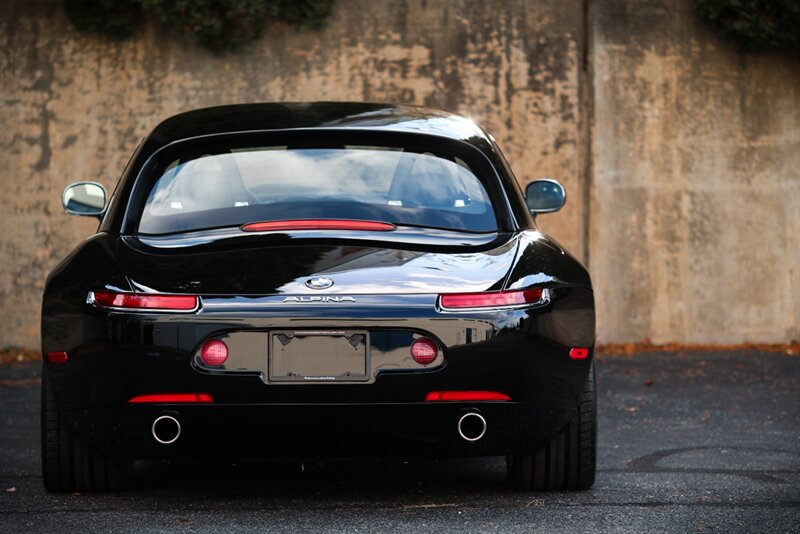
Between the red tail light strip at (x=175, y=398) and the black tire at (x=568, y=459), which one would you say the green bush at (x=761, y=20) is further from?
the red tail light strip at (x=175, y=398)

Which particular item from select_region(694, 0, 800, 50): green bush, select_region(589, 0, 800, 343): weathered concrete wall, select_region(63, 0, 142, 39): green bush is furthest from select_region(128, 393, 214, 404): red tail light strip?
select_region(694, 0, 800, 50): green bush

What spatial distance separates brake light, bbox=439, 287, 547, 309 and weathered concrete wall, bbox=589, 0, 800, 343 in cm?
681

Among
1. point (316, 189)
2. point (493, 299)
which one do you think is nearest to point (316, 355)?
point (493, 299)

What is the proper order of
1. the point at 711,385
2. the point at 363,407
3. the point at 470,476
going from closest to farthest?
the point at 363,407 < the point at 470,476 < the point at 711,385

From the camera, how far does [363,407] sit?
4.38 metres

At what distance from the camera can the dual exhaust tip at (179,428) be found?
14.6 ft

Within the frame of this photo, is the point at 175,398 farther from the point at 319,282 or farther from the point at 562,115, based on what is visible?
the point at 562,115

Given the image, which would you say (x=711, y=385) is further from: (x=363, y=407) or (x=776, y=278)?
(x=363, y=407)

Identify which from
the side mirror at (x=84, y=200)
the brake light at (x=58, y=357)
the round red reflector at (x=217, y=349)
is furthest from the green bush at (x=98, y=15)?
the round red reflector at (x=217, y=349)

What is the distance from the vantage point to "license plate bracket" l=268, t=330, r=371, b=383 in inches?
171

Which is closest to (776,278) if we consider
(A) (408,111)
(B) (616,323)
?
(B) (616,323)

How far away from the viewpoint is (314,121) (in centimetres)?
542

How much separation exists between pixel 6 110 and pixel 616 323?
5.39m

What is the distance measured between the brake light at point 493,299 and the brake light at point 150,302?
0.83 meters
